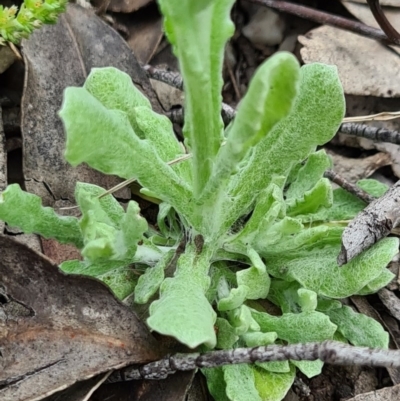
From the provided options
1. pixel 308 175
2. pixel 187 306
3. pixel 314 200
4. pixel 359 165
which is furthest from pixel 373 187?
pixel 187 306

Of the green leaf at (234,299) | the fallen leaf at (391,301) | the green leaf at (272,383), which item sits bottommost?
the fallen leaf at (391,301)

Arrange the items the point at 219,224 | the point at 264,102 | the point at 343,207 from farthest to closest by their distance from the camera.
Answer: the point at 343,207 < the point at 219,224 < the point at 264,102

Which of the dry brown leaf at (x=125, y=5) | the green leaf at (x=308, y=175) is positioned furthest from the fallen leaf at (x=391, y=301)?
the dry brown leaf at (x=125, y=5)

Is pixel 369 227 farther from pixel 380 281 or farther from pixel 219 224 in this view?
pixel 219 224

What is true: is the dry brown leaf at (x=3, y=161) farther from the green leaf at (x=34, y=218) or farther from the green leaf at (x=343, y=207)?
the green leaf at (x=343, y=207)

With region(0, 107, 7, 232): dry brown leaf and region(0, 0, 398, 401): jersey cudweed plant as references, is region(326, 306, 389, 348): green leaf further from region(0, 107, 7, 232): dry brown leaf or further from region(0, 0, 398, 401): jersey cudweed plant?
region(0, 107, 7, 232): dry brown leaf

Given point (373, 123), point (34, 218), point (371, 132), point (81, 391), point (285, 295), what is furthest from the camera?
point (373, 123)
